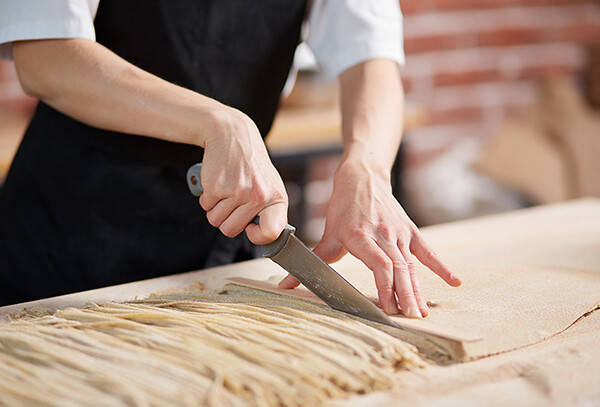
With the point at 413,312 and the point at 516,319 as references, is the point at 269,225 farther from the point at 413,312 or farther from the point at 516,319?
the point at 516,319

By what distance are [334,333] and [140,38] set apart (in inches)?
23.1

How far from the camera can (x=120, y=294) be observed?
2.94ft

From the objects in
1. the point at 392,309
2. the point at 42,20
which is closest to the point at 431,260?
the point at 392,309

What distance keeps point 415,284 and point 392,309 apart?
5 cm

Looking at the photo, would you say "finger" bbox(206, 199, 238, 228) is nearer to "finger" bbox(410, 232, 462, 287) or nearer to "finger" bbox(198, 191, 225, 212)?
"finger" bbox(198, 191, 225, 212)

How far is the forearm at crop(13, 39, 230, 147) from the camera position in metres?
0.86

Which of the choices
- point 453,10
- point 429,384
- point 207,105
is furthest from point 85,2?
point 453,10

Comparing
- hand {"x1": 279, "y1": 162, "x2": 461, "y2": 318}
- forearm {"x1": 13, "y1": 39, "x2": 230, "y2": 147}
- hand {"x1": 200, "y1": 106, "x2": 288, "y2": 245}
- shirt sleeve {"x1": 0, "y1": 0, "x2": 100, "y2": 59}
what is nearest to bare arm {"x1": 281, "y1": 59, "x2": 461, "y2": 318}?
hand {"x1": 279, "y1": 162, "x2": 461, "y2": 318}

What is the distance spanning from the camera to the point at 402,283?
2.56ft

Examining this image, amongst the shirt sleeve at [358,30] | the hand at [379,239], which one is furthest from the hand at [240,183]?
the shirt sleeve at [358,30]

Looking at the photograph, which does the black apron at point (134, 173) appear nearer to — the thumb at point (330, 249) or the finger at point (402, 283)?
the thumb at point (330, 249)

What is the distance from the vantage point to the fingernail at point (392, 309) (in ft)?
2.51

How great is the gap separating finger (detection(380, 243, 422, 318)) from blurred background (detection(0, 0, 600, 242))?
4.01ft

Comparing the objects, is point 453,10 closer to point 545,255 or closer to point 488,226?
point 488,226
